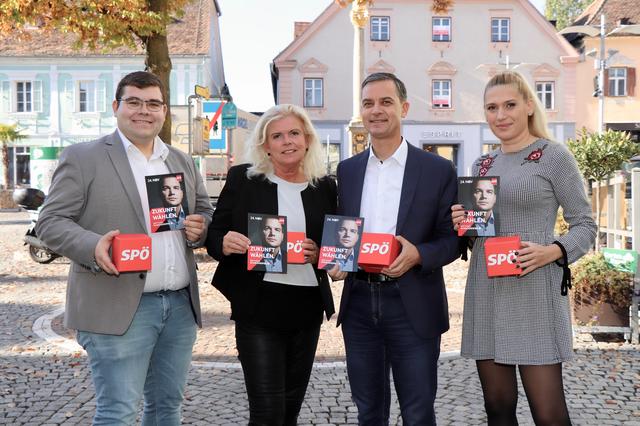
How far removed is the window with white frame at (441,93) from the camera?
112 feet

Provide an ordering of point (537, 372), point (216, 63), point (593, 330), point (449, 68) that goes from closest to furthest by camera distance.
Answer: point (537, 372)
point (593, 330)
point (449, 68)
point (216, 63)

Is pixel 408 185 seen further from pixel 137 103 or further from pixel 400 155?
pixel 137 103

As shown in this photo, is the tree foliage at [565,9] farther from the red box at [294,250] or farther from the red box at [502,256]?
the red box at [294,250]

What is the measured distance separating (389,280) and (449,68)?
105ft

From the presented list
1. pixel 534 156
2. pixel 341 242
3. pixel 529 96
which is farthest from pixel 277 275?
pixel 529 96

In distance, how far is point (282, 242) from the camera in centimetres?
332

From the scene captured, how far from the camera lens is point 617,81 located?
33750 millimetres

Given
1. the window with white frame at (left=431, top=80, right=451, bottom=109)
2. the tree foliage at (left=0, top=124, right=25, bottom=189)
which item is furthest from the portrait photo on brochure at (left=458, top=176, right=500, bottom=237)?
the tree foliage at (left=0, top=124, right=25, bottom=189)

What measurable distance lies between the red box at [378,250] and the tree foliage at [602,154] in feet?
38.3

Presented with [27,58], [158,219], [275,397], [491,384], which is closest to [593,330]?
[491,384]

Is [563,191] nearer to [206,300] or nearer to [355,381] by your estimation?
[355,381]

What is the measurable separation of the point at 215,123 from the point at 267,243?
42.8 feet

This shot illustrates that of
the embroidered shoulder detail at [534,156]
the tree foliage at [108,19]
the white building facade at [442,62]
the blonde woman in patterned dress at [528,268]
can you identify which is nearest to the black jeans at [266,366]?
the blonde woman in patterned dress at [528,268]

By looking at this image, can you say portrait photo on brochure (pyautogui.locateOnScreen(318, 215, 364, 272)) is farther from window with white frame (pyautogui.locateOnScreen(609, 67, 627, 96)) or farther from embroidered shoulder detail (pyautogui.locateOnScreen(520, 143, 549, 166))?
window with white frame (pyautogui.locateOnScreen(609, 67, 627, 96))
